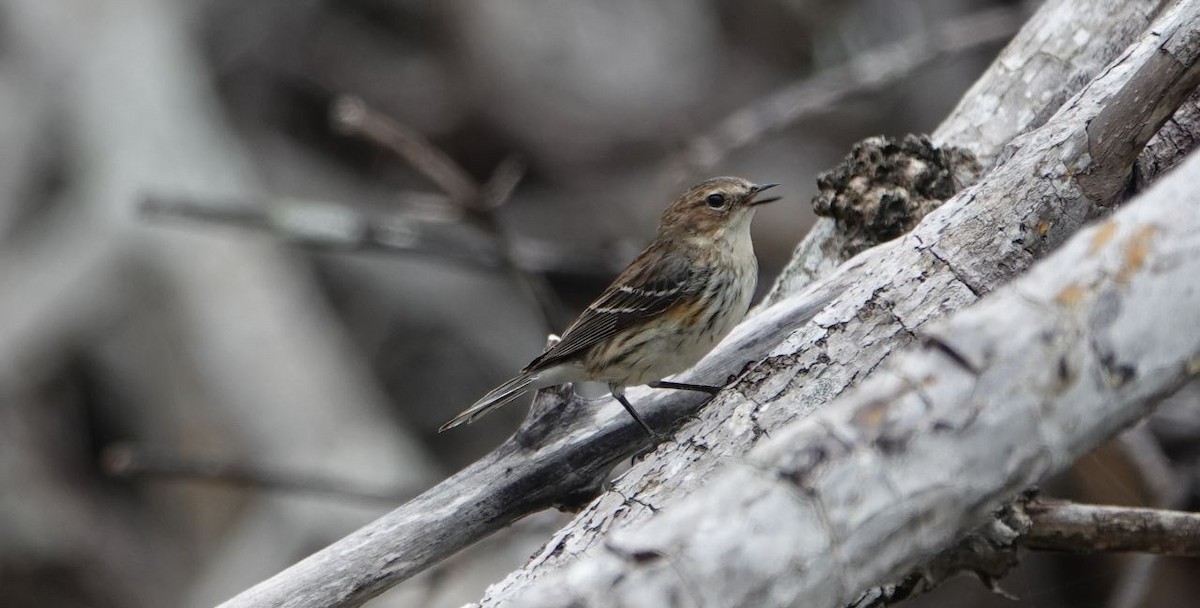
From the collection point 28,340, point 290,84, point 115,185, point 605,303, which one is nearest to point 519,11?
point 290,84

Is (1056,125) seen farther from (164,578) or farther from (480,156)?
(480,156)

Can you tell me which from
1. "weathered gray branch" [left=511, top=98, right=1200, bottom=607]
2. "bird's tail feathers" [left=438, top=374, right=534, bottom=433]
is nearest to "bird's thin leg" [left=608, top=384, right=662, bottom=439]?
"bird's tail feathers" [left=438, top=374, right=534, bottom=433]

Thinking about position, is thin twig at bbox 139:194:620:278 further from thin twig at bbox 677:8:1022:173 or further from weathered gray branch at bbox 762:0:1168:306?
weathered gray branch at bbox 762:0:1168:306

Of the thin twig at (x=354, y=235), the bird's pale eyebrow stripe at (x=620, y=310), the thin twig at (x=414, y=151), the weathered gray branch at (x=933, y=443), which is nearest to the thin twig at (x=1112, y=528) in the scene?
the weathered gray branch at (x=933, y=443)

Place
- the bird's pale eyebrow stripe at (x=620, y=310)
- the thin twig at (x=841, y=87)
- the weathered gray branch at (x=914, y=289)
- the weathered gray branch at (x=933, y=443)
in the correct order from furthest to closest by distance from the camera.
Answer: the thin twig at (x=841, y=87) → the bird's pale eyebrow stripe at (x=620, y=310) → the weathered gray branch at (x=914, y=289) → the weathered gray branch at (x=933, y=443)

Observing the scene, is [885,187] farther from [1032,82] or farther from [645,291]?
[645,291]

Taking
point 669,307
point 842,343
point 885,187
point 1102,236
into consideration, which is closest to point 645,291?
point 669,307

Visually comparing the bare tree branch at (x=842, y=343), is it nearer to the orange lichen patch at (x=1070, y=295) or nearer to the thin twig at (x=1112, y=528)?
the thin twig at (x=1112, y=528)
